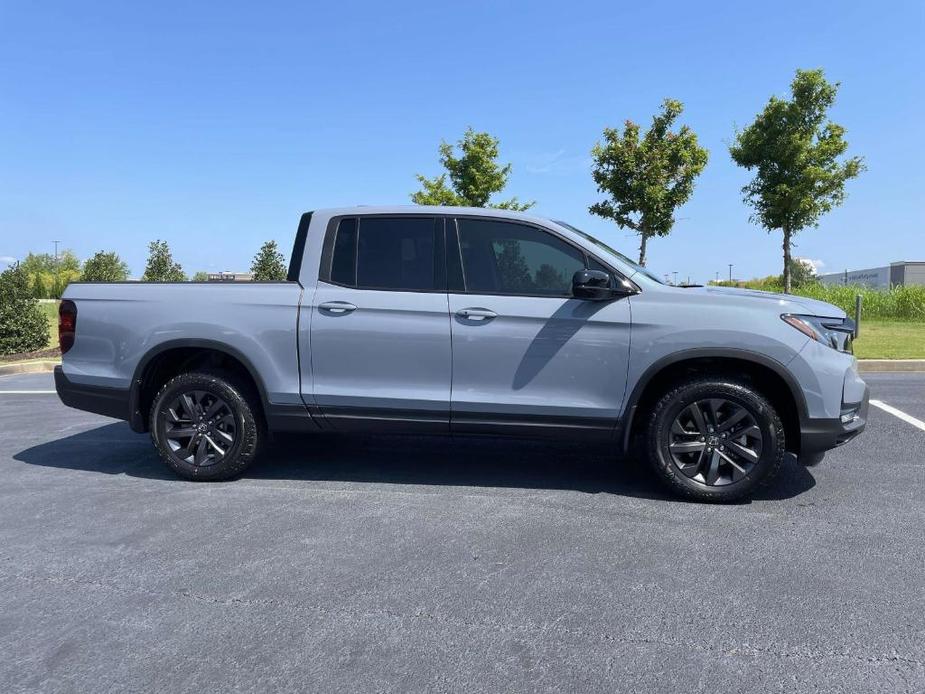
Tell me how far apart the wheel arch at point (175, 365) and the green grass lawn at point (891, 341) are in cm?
1048

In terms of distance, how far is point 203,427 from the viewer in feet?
15.1

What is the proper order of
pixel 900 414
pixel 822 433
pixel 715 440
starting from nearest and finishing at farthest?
pixel 822 433 → pixel 715 440 → pixel 900 414

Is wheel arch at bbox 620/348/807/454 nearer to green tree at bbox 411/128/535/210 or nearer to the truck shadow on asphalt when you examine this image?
the truck shadow on asphalt

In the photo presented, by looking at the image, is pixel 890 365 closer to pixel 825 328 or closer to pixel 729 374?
pixel 825 328

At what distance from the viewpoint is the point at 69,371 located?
477 centimetres

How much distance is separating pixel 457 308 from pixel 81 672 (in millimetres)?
2726

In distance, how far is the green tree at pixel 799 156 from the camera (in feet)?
56.9

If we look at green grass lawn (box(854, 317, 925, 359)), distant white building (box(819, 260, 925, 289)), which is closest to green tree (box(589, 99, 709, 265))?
green grass lawn (box(854, 317, 925, 359))

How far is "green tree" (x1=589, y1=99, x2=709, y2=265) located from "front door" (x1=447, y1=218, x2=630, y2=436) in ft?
46.2

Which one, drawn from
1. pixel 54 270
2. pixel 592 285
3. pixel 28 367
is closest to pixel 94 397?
pixel 592 285

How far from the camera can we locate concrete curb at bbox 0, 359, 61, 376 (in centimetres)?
1137

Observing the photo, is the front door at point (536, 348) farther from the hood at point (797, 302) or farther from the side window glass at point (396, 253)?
the hood at point (797, 302)

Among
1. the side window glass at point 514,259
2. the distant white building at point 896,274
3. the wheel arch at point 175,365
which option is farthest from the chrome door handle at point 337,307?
the distant white building at point 896,274

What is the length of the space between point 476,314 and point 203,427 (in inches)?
82.3
